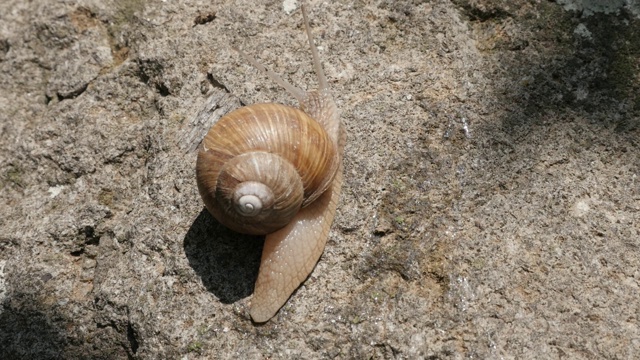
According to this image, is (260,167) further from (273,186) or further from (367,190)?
(367,190)

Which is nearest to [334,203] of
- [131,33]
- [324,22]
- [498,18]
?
[324,22]

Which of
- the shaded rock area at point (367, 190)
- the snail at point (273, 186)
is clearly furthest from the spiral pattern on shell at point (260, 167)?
the shaded rock area at point (367, 190)

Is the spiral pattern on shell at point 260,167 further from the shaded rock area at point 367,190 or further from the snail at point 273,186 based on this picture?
the shaded rock area at point 367,190

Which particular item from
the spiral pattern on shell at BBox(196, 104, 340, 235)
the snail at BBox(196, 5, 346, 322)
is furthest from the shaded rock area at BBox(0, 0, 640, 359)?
the spiral pattern on shell at BBox(196, 104, 340, 235)

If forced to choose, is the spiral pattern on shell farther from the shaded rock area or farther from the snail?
the shaded rock area
